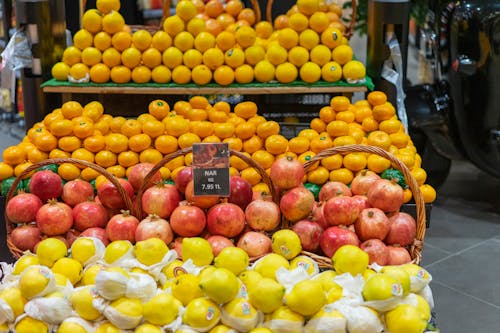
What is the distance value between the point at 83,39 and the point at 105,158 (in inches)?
31.4

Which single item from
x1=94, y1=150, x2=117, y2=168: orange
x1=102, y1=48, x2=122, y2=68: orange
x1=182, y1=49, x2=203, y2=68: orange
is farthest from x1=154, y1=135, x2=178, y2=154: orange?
x1=102, y1=48, x2=122, y2=68: orange

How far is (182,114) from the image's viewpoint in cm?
327

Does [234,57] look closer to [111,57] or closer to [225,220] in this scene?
[111,57]

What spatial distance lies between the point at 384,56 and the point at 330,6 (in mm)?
434

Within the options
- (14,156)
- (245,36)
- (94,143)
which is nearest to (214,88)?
(245,36)

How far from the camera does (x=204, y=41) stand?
3381mm

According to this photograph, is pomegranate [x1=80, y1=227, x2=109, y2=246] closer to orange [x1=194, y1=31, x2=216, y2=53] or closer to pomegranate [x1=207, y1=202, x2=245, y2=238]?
pomegranate [x1=207, y1=202, x2=245, y2=238]

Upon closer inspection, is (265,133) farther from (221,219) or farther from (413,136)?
(413,136)

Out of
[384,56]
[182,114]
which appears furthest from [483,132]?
[182,114]

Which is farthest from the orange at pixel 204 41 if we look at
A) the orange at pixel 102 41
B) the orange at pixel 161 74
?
the orange at pixel 102 41

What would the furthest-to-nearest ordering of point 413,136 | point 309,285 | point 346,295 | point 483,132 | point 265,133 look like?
1. point 413,136
2. point 483,132
3. point 265,133
4. point 346,295
5. point 309,285

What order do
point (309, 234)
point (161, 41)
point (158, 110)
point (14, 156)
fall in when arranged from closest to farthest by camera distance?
point (309, 234), point (14, 156), point (158, 110), point (161, 41)

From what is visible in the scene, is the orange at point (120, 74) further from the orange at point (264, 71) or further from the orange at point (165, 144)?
the orange at point (264, 71)

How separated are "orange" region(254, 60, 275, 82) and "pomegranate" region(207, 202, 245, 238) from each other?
4.62ft
